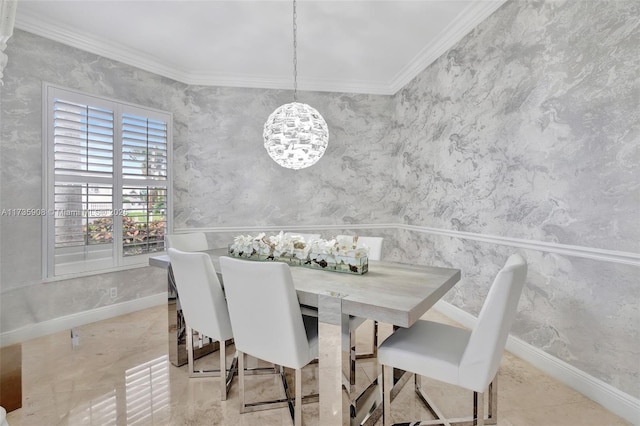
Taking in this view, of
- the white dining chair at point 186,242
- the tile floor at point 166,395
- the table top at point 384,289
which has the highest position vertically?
the white dining chair at point 186,242

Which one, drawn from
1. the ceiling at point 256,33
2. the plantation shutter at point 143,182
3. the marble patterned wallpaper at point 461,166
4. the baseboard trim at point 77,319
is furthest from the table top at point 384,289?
the baseboard trim at point 77,319

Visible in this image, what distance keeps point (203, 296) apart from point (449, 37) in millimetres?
3163

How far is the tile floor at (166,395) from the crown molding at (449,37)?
278cm

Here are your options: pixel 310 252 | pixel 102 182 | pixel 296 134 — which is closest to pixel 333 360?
pixel 310 252

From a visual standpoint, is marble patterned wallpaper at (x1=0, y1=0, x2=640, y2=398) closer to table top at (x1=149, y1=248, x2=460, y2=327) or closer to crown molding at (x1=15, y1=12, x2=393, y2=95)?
crown molding at (x1=15, y1=12, x2=393, y2=95)

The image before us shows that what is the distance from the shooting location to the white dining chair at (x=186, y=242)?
2746 mm

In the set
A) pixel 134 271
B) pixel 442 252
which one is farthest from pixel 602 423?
pixel 134 271

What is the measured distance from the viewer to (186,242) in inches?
114

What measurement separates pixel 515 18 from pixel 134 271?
426 cm

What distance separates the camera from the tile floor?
5.82 ft

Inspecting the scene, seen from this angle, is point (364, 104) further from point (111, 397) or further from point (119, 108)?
point (111, 397)

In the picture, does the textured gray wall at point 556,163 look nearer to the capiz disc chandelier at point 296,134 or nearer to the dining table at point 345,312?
the dining table at point 345,312

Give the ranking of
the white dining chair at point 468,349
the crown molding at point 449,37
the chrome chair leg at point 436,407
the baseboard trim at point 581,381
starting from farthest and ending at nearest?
1. the crown molding at point 449,37
2. the baseboard trim at point 581,381
3. the chrome chair leg at point 436,407
4. the white dining chair at point 468,349

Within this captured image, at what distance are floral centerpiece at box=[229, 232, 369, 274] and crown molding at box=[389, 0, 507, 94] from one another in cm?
222
